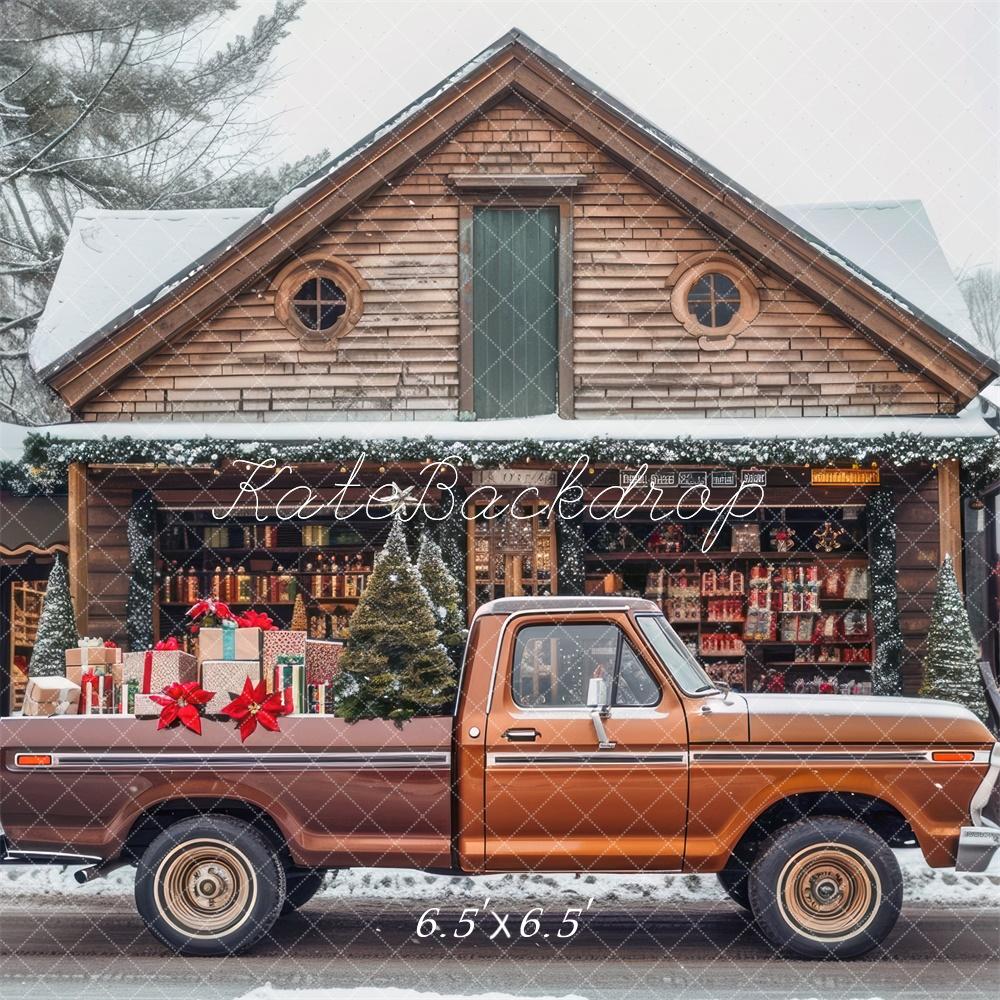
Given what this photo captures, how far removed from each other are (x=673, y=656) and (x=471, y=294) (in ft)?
26.6

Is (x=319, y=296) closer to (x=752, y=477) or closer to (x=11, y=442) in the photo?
(x=11, y=442)

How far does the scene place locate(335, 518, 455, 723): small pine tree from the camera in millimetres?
8250

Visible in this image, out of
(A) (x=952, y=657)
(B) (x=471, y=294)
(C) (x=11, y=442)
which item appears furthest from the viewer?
(C) (x=11, y=442)

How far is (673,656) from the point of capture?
8289 mm

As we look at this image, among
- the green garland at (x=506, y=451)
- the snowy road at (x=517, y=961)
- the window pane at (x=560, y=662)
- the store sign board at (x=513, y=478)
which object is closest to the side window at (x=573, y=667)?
the window pane at (x=560, y=662)

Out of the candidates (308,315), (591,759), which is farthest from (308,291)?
(591,759)

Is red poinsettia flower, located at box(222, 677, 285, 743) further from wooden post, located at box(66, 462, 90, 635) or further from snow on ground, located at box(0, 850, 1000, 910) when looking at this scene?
wooden post, located at box(66, 462, 90, 635)

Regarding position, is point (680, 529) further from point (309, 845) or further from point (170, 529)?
point (309, 845)

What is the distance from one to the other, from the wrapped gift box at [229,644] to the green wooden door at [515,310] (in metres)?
7.18

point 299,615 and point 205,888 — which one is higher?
point 299,615

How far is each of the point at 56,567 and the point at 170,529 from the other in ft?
6.39

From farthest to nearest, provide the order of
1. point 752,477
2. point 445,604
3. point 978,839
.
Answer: point 752,477 < point 445,604 < point 978,839

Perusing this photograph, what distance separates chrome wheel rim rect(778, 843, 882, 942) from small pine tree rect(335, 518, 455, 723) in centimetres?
226

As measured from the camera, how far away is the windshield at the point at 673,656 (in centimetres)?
819
